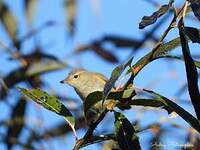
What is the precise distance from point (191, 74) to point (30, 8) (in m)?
2.38

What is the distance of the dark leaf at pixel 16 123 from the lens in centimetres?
280

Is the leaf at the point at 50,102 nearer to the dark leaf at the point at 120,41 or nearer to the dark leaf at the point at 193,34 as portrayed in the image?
the dark leaf at the point at 193,34

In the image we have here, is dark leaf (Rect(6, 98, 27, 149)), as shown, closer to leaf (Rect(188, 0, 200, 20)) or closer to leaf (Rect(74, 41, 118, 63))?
leaf (Rect(74, 41, 118, 63))

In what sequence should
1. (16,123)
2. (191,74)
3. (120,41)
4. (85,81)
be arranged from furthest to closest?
(120,41) → (85,81) → (16,123) → (191,74)

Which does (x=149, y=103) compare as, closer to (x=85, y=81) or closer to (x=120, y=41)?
(x=85, y=81)

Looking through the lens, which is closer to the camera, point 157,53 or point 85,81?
point 157,53

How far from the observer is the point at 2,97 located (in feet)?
9.29

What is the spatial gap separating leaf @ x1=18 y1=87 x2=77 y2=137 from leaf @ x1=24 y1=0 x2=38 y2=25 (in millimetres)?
Result: 1998

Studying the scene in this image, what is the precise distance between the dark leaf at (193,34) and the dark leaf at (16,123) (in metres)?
1.67

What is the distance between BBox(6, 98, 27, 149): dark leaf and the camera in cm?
280

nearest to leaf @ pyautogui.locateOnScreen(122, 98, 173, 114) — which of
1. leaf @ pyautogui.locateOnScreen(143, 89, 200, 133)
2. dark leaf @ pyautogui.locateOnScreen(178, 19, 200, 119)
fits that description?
leaf @ pyautogui.locateOnScreen(143, 89, 200, 133)

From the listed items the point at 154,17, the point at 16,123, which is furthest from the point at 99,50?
the point at 154,17

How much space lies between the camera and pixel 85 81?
308 cm

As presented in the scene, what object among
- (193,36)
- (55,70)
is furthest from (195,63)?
(55,70)
